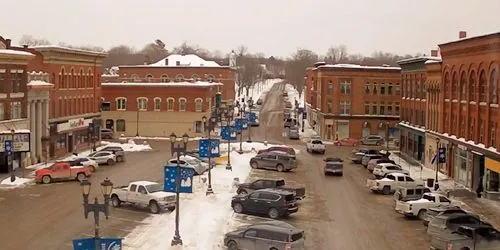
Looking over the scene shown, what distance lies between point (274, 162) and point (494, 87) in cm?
1817

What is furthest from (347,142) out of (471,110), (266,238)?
(266,238)

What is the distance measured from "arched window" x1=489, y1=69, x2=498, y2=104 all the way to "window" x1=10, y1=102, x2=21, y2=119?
32.6 meters

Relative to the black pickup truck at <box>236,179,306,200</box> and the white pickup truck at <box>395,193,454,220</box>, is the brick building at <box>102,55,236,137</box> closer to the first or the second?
the black pickup truck at <box>236,179,306,200</box>

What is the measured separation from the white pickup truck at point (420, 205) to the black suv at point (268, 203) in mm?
5250

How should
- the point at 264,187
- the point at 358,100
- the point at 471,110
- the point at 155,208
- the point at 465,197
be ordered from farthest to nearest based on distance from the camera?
the point at 358,100, the point at 471,110, the point at 465,197, the point at 264,187, the point at 155,208

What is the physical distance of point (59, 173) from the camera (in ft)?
153

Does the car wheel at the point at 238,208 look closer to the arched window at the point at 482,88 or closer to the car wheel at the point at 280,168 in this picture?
the arched window at the point at 482,88

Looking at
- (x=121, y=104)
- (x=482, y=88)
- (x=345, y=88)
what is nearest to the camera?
(x=482, y=88)

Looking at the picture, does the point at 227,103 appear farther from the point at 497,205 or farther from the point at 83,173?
the point at 497,205

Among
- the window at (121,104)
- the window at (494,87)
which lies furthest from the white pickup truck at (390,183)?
the window at (121,104)

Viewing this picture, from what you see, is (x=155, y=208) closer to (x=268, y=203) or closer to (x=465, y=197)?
(x=268, y=203)

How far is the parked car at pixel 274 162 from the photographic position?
2199 inches

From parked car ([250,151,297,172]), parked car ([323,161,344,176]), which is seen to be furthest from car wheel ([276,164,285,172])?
parked car ([323,161,344,176])

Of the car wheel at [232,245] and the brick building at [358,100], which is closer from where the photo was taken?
the car wheel at [232,245]
